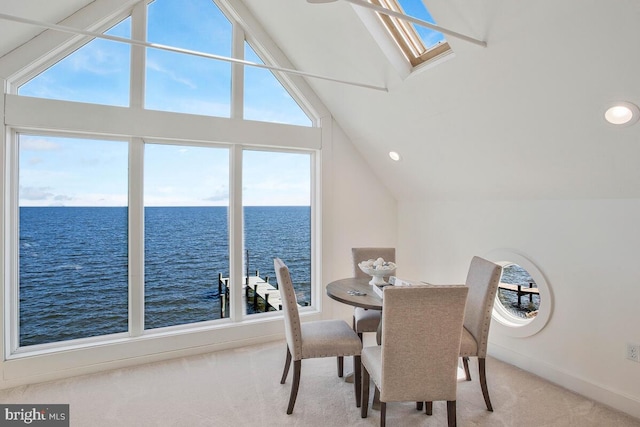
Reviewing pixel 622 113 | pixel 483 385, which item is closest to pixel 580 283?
pixel 483 385

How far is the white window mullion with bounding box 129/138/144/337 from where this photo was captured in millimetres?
3432

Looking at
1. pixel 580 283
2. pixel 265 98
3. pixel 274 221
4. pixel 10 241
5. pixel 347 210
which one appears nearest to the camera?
pixel 580 283

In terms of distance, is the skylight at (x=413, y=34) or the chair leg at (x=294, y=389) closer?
the chair leg at (x=294, y=389)

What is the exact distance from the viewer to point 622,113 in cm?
208

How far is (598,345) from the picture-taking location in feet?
8.86

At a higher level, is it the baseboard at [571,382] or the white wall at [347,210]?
the white wall at [347,210]

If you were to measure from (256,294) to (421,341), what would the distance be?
93.1 inches

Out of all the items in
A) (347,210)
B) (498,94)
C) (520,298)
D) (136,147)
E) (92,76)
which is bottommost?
(520,298)

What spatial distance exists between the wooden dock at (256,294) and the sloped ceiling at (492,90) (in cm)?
196

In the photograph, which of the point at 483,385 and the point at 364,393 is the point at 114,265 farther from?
the point at 483,385

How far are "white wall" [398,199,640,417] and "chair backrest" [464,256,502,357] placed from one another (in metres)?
0.71

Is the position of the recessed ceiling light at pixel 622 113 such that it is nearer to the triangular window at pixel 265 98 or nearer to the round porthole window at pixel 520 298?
the round porthole window at pixel 520 298

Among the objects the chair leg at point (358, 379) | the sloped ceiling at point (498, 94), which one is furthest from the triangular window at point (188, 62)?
the chair leg at point (358, 379)

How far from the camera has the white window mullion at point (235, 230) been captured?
3.86 m
